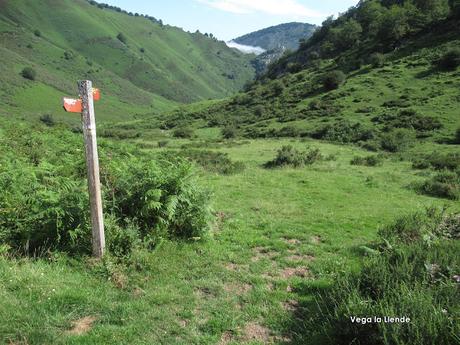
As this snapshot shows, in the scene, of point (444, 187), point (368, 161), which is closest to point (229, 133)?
point (368, 161)

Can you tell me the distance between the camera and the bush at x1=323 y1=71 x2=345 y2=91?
225 ft

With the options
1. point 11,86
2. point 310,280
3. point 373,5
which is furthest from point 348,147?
point 11,86

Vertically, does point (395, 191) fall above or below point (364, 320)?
below

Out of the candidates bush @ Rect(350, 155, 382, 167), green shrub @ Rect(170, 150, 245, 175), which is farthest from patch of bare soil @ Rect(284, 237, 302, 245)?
bush @ Rect(350, 155, 382, 167)

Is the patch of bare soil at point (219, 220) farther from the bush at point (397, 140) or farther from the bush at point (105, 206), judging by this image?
the bush at point (397, 140)

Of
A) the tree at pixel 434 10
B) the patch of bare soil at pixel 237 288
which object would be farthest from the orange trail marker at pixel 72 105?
the tree at pixel 434 10

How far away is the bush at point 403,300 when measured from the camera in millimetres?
5023

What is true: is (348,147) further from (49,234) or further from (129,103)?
(129,103)

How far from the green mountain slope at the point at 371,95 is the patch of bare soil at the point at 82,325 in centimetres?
3605

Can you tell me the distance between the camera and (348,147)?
39.8m

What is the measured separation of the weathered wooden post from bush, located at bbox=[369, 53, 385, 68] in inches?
2820

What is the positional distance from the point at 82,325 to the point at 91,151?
10.6 feet

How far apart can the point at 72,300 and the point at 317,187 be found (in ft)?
47.0

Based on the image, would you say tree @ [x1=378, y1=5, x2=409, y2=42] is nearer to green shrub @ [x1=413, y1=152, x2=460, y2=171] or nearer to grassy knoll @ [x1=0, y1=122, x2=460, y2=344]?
green shrub @ [x1=413, y1=152, x2=460, y2=171]
